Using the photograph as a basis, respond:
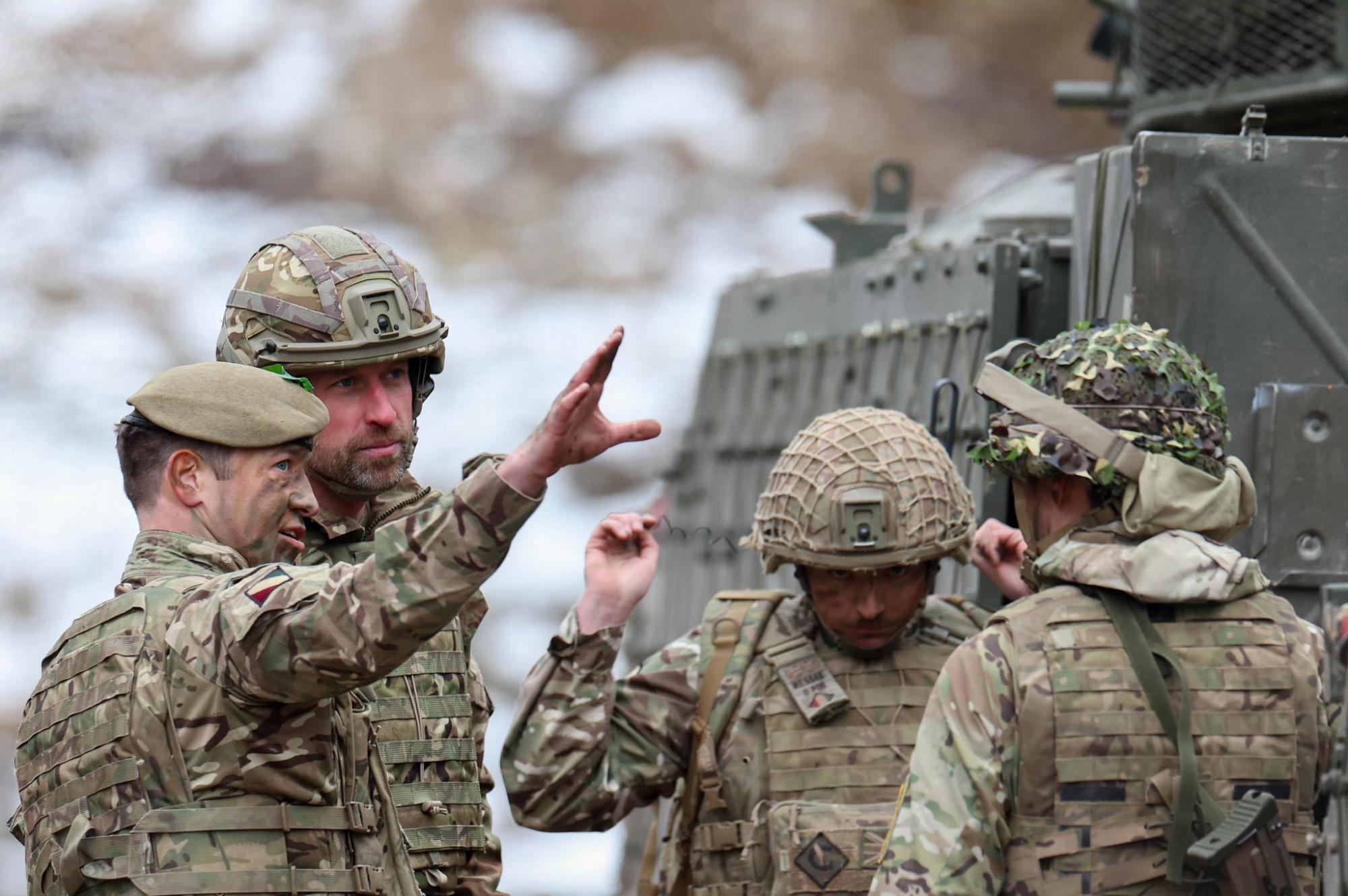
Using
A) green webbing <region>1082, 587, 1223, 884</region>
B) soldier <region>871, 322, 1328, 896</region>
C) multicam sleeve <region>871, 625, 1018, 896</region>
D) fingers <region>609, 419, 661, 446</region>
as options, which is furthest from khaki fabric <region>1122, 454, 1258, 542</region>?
fingers <region>609, 419, 661, 446</region>

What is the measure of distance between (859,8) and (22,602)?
1407cm

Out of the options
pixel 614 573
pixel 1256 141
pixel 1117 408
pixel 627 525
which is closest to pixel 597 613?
pixel 614 573

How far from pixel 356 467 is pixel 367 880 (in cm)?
104

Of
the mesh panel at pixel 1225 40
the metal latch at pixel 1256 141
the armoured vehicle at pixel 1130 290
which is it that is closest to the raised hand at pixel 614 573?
the armoured vehicle at pixel 1130 290

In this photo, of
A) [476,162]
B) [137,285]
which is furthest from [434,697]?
[476,162]

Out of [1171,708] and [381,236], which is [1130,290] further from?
[381,236]

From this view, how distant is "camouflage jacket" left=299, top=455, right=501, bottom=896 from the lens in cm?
452

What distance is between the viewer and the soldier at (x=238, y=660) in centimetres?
342

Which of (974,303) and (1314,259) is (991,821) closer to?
(1314,259)

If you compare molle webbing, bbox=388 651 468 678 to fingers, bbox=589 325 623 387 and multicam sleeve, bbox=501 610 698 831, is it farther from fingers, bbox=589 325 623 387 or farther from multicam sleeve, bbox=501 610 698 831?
fingers, bbox=589 325 623 387

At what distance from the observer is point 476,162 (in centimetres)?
2503

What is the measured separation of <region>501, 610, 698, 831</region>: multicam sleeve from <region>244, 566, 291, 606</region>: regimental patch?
1.32 meters

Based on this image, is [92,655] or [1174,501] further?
[1174,501]

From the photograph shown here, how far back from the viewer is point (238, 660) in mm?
3475
